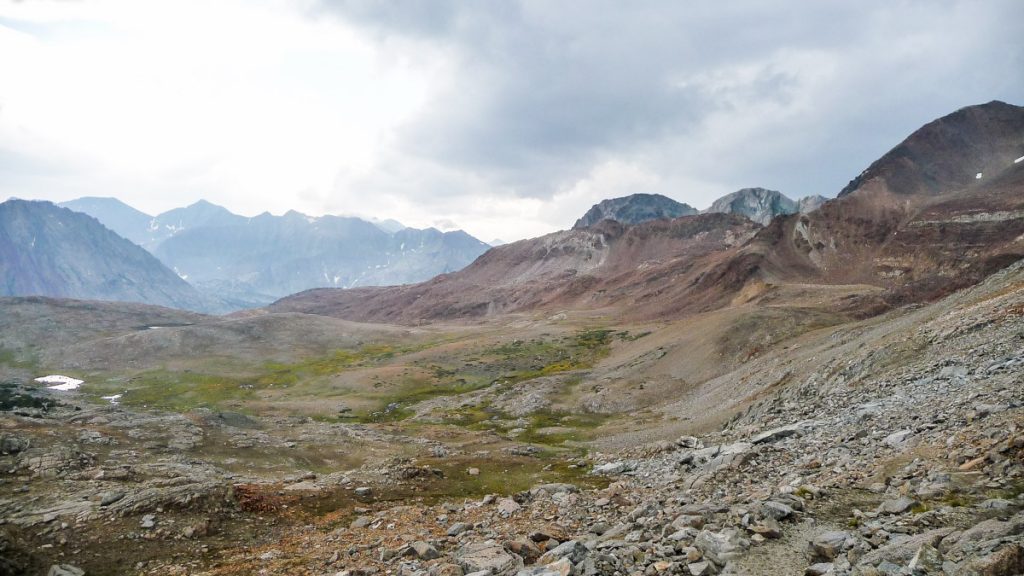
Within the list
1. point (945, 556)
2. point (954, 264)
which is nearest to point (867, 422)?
point (945, 556)

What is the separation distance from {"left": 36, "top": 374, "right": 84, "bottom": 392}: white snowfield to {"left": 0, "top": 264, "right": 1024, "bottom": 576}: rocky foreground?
89.5 m

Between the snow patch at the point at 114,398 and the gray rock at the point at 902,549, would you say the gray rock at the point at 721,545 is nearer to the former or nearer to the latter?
the gray rock at the point at 902,549

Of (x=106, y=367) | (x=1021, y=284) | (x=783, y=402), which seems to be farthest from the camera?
(x=106, y=367)

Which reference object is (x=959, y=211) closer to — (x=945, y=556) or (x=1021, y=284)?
(x=1021, y=284)

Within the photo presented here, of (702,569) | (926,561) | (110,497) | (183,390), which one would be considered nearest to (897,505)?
(926,561)

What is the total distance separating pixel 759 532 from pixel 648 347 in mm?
91694

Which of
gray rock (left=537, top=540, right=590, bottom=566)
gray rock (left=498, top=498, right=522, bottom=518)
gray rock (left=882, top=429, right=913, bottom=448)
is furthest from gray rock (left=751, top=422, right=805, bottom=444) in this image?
gray rock (left=537, top=540, right=590, bottom=566)

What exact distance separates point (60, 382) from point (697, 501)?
14561 cm

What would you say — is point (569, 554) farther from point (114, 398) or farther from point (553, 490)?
point (114, 398)

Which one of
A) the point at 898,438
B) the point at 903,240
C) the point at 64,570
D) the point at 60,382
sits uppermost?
the point at 903,240

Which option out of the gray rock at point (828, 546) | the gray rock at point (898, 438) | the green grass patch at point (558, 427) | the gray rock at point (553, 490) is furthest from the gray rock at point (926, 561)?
the green grass patch at point (558, 427)

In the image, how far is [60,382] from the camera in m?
118

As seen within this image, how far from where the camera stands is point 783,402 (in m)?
42.8

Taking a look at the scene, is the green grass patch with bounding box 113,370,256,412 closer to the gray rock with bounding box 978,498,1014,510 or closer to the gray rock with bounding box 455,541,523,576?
the gray rock with bounding box 455,541,523,576
